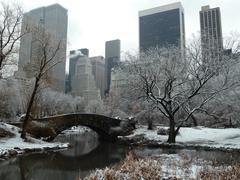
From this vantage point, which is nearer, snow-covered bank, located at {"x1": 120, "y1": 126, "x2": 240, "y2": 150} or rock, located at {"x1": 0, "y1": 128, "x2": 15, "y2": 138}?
rock, located at {"x1": 0, "y1": 128, "x2": 15, "y2": 138}

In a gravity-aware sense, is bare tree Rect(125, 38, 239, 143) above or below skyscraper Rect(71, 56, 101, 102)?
below

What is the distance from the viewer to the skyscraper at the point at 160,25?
3656cm

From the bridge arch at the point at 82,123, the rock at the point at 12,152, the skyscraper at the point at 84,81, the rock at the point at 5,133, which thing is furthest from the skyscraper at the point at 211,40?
the skyscraper at the point at 84,81

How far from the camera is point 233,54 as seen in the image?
26734 millimetres

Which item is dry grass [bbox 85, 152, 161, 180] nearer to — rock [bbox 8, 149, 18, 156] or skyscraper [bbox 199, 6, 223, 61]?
rock [bbox 8, 149, 18, 156]

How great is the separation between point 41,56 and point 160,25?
21003 mm

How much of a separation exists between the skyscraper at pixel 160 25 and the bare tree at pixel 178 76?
19.6 feet

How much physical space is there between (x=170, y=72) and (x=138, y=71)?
326cm

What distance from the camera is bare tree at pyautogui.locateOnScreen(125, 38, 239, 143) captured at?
26.4 meters

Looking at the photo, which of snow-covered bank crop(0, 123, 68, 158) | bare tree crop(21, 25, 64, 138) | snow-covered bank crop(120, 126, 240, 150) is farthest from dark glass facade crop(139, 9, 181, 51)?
snow-covered bank crop(0, 123, 68, 158)

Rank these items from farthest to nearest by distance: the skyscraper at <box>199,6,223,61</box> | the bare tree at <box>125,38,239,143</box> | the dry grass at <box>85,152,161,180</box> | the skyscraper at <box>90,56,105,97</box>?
the skyscraper at <box>90,56,105,97</box>
the skyscraper at <box>199,6,223,61</box>
the bare tree at <box>125,38,239,143</box>
the dry grass at <box>85,152,161,180</box>

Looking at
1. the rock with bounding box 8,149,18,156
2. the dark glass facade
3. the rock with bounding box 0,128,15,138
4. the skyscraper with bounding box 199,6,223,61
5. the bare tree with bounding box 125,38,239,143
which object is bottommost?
the rock with bounding box 8,149,18,156

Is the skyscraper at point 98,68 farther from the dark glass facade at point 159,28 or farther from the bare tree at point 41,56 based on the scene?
the bare tree at point 41,56

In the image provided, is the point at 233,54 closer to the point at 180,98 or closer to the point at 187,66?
the point at 187,66
